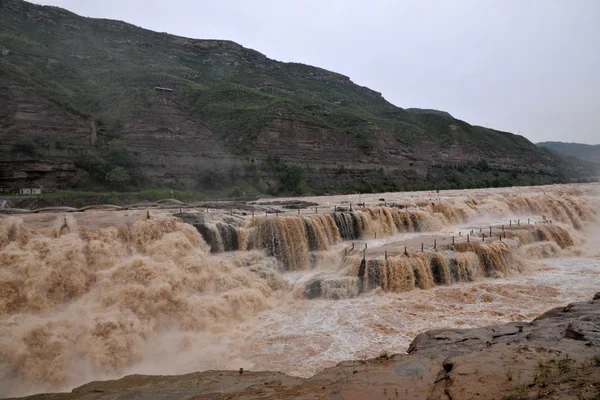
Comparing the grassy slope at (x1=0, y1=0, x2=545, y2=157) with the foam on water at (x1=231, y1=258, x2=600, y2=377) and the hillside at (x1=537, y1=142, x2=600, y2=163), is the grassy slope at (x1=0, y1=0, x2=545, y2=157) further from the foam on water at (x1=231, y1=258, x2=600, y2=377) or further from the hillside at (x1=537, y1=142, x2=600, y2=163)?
the hillside at (x1=537, y1=142, x2=600, y2=163)

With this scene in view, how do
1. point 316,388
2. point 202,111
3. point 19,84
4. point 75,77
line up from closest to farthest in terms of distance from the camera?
point 316,388, point 19,84, point 75,77, point 202,111

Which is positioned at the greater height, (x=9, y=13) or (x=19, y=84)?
(x=9, y=13)

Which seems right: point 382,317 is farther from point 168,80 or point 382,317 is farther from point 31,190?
point 168,80

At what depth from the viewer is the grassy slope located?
1618 inches

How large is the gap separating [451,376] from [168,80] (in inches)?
2245

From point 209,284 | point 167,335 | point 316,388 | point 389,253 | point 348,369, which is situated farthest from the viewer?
point 389,253

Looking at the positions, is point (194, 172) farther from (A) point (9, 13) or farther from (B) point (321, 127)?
(A) point (9, 13)

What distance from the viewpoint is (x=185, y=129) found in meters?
39.9

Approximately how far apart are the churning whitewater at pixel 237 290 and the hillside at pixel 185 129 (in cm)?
1801

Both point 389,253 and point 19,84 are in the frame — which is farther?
point 19,84

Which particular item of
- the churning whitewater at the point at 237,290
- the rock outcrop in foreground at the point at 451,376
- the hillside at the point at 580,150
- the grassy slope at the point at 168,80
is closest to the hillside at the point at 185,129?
the grassy slope at the point at 168,80

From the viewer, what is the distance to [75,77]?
46.4 metres

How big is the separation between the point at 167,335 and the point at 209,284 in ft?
9.48

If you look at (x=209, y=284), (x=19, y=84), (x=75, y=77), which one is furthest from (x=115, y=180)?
(x=75, y=77)
